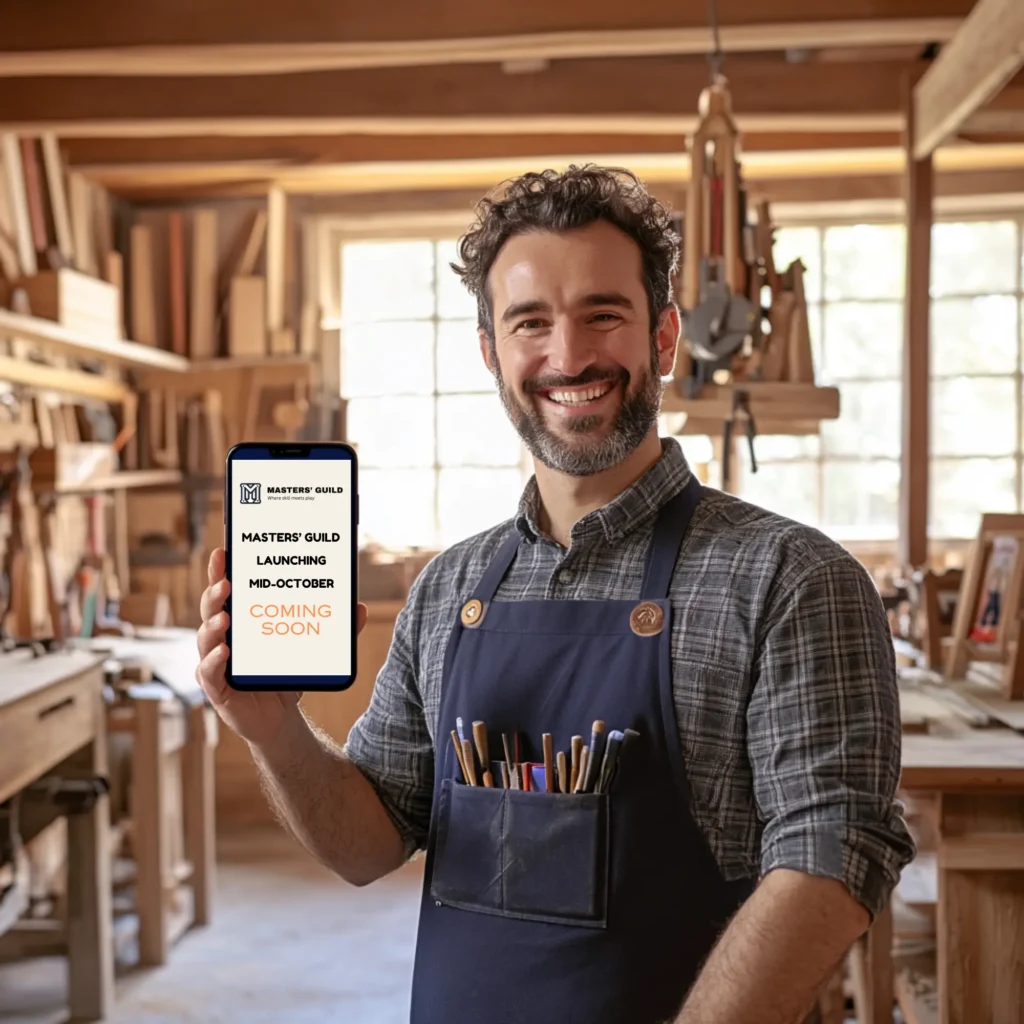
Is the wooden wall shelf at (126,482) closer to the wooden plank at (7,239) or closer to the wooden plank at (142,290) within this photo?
the wooden plank at (142,290)

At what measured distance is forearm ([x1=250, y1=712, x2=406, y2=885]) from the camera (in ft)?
4.58

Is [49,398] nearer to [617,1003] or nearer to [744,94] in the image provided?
[744,94]

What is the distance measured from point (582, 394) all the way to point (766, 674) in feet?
1.30

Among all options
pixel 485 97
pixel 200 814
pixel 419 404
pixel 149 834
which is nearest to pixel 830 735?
pixel 149 834

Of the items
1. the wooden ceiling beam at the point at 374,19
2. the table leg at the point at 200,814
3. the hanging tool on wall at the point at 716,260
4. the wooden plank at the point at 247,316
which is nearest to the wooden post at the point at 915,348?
the wooden ceiling beam at the point at 374,19

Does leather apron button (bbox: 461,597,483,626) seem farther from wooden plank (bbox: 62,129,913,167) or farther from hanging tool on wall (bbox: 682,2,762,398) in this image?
wooden plank (bbox: 62,129,913,167)

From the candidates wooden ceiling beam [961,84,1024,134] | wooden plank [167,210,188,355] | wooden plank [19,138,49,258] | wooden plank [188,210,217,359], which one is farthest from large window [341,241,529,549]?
wooden ceiling beam [961,84,1024,134]

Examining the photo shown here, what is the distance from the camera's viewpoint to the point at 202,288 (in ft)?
17.0

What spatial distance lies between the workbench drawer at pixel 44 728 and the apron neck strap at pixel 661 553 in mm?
1602

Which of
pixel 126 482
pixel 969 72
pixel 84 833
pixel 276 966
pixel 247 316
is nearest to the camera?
pixel 969 72

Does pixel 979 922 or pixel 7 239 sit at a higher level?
pixel 7 239

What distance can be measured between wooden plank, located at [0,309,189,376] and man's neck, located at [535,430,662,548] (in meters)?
2.54

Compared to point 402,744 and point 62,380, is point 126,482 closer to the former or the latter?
point 62,380

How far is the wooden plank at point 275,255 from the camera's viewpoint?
204 inches
